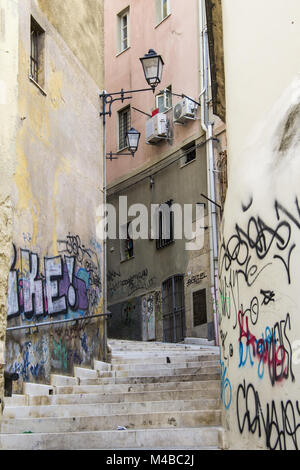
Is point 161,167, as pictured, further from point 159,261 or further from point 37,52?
point 37,52

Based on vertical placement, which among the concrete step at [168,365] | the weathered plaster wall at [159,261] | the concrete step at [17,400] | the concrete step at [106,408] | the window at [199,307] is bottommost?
the concrete step at [106,408]

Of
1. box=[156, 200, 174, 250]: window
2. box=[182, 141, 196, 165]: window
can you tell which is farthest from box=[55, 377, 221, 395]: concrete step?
box=[182, 141, 196, 165]: window

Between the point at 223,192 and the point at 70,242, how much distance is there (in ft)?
24.1

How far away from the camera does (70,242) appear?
1354cm

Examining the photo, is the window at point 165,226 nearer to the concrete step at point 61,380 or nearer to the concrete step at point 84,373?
the concrete step at point 84,373

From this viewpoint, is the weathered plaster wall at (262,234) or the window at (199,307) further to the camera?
the window at (199,307)

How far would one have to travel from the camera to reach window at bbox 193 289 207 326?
2020 centimetres

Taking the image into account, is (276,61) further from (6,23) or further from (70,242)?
(70,242)

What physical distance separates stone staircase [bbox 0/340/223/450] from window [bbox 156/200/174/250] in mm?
9841

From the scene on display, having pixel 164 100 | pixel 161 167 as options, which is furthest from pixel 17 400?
pixel 164 100

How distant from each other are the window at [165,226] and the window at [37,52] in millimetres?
9601

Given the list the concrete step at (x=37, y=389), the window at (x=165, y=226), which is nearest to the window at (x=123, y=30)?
the window at (x=165, y=226)

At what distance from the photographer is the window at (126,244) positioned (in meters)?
23.9

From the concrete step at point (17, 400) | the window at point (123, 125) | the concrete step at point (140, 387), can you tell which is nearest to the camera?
the concrete step at point (140, 387)
